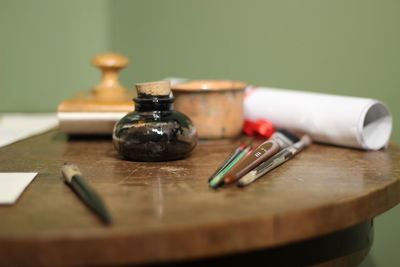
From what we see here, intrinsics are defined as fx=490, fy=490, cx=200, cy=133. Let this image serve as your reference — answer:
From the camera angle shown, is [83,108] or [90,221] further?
[83,108]

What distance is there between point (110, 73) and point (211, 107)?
319mm

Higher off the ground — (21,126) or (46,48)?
(46,48)

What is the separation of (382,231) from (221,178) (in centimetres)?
47

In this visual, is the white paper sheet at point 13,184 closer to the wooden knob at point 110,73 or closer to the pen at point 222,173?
the pen at point 222,173

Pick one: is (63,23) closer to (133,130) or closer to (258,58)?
(258,58)

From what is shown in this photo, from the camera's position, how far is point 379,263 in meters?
0.80

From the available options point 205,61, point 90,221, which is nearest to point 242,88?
point 90,221

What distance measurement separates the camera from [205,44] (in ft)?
5.01

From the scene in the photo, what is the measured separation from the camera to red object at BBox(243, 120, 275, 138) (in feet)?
3.00

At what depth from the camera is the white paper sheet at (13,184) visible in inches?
20.3

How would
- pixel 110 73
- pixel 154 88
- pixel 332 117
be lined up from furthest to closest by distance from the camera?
1. pixel 110 73
2. pixel 332 117
3. pixel 154 88

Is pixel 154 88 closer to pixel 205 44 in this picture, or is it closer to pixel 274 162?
pixel 274 162

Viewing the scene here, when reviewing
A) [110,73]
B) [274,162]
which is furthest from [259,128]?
[110,73]

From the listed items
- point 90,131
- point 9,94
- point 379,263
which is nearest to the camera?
point 379,263
